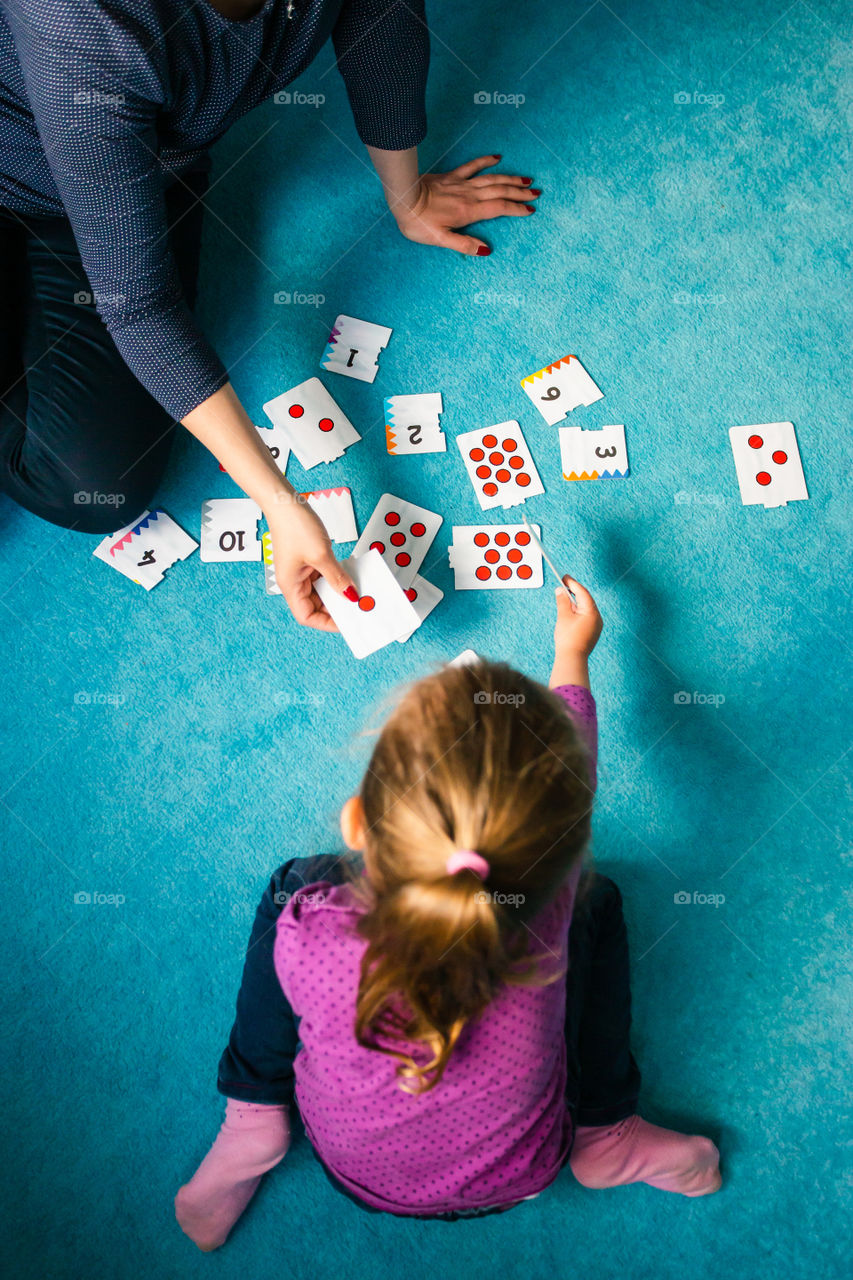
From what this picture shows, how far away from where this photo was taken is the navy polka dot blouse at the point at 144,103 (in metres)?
1.12

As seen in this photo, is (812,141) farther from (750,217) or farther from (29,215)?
(29,215)

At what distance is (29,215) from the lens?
5.04 feet

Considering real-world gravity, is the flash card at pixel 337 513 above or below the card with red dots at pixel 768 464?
below

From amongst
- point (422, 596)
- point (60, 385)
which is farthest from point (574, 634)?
point (60, 385)

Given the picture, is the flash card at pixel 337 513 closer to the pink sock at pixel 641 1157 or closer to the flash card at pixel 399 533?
the flash card at pixel 399 533

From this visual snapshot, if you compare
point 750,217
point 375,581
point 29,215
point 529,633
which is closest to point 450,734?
point 375,581

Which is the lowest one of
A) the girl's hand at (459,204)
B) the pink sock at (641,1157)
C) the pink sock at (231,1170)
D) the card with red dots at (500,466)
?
the pink sock at (231,1170)

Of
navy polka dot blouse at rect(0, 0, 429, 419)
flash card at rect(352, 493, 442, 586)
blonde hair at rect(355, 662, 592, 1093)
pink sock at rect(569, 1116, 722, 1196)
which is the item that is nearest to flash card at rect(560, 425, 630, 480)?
flash card at rect(352, 493, 442, 586)

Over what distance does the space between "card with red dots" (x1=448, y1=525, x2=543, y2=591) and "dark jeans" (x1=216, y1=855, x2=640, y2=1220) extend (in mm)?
544

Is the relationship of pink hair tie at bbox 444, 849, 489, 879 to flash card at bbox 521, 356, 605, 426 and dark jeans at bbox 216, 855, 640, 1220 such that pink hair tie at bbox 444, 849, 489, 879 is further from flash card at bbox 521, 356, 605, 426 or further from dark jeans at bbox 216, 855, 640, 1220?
flash card at bbox 521, 356, 605, 426

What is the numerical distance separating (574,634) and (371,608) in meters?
0.34

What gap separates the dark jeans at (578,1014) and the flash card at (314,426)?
2.45ft

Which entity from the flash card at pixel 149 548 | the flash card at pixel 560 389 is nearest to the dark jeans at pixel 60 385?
the flash card at pixel 149 548

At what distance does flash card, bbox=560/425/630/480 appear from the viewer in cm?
171
